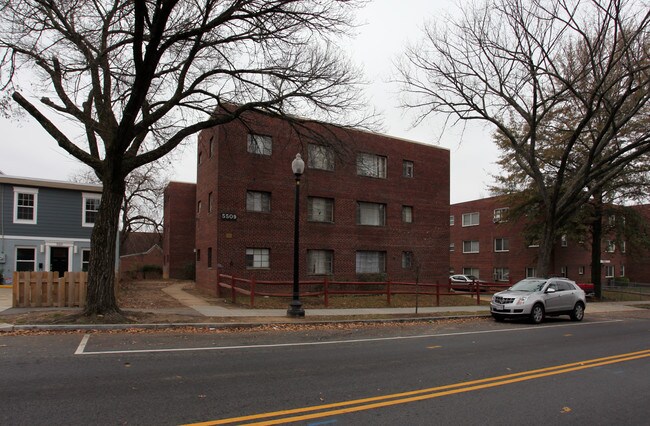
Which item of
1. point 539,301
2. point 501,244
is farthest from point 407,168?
point 501,244

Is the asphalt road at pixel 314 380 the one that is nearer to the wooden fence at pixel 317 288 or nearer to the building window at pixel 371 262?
the wooden fence at pixel 317 288

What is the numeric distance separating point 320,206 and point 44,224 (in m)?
14.1

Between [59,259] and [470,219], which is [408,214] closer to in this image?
[59,259]

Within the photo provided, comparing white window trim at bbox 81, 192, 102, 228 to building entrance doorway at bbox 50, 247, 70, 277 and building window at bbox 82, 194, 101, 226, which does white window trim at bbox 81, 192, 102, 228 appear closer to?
building window at bbox 82, 194, 101, 226

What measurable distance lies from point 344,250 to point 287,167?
18.1 feet

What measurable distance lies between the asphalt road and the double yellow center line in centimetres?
2

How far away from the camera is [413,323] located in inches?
611

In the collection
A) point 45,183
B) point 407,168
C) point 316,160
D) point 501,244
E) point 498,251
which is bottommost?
point 498,251

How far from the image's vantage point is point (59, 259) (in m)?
24.4

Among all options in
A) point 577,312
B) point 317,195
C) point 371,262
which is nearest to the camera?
point 577,312

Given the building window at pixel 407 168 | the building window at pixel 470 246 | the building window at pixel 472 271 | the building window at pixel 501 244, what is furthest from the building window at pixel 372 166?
the building window at pixel 472 271

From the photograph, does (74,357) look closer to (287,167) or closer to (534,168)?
(287,167)

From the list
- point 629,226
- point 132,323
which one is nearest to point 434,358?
point 132,323

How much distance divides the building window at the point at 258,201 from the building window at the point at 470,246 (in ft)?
97.4
